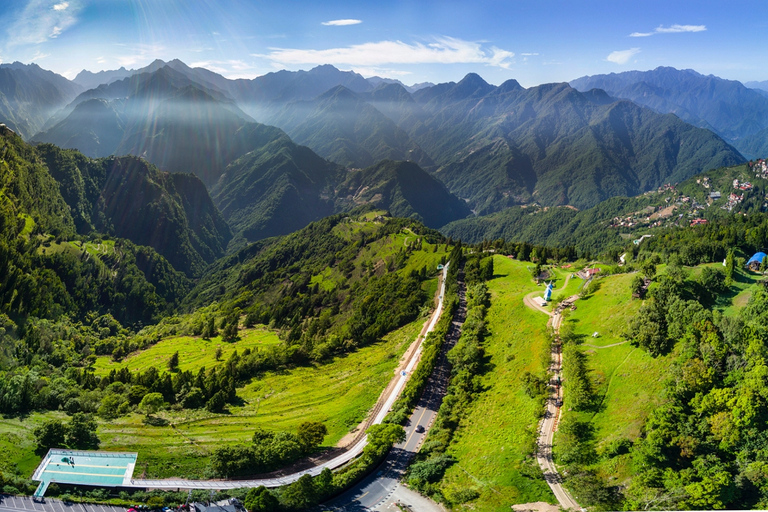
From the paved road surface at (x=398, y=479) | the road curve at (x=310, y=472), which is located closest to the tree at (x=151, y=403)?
the road curve at (x=310, y=472)

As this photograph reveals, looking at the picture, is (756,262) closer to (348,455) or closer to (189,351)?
(348,455)

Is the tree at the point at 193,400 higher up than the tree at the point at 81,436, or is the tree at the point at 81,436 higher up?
the tree at the point at 81,436

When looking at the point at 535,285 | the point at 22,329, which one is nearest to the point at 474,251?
the point at 535,285

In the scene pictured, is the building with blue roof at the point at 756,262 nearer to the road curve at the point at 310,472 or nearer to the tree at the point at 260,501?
the road curve at the point at 310,472

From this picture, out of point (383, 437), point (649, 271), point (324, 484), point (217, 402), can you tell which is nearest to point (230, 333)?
point (217, 402)

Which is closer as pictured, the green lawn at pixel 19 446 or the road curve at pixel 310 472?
the road curve at pixel 310 472
